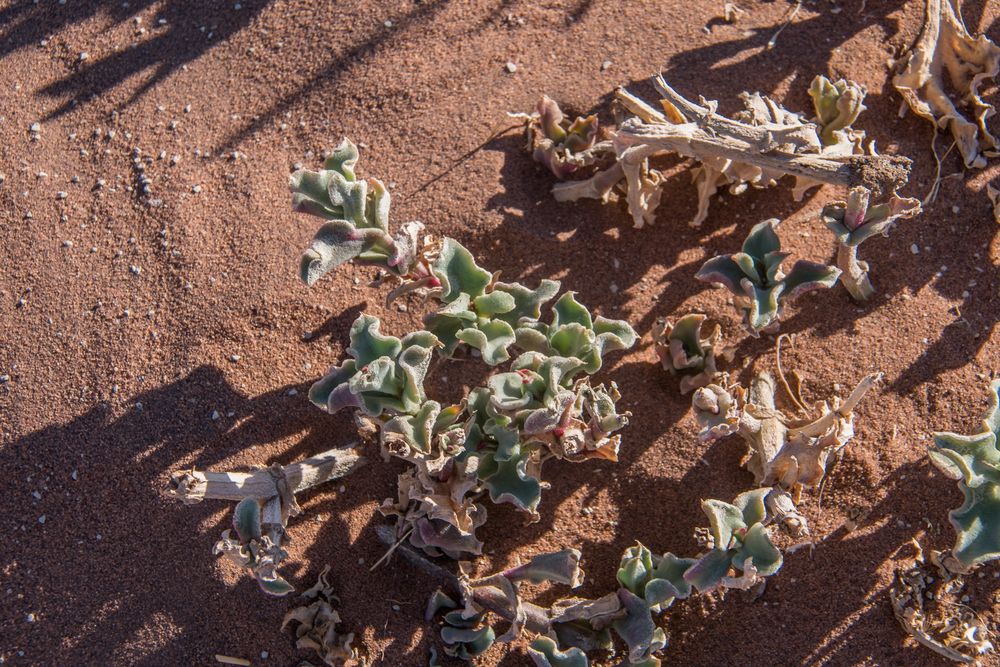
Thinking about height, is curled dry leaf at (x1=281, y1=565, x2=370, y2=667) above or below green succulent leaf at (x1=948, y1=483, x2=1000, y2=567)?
below

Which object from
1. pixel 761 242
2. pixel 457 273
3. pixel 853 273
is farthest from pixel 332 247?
pixel 853 273

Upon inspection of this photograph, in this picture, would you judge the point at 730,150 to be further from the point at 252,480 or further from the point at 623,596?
the point at 252,480

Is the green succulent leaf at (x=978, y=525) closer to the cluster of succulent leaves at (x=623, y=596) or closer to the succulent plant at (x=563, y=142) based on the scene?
the cluster of succulent leaves at (x=623, y=596)

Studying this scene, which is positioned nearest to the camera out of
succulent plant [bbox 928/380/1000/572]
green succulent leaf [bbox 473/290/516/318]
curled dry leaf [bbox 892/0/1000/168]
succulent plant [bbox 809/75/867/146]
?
succulent plant [bbox 928/380/1000/572]

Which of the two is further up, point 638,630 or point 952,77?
point 952,77

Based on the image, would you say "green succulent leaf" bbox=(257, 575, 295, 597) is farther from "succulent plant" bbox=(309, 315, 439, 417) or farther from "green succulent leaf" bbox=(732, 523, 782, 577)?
"green succulent leaf" bbox=(732, 523, 782, 577)

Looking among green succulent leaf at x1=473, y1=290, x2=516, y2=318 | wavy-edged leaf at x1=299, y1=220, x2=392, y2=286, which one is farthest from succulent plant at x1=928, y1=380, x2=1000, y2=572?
wavy-edged leaf at x1=299, y1=220, x2=392, y2=286
